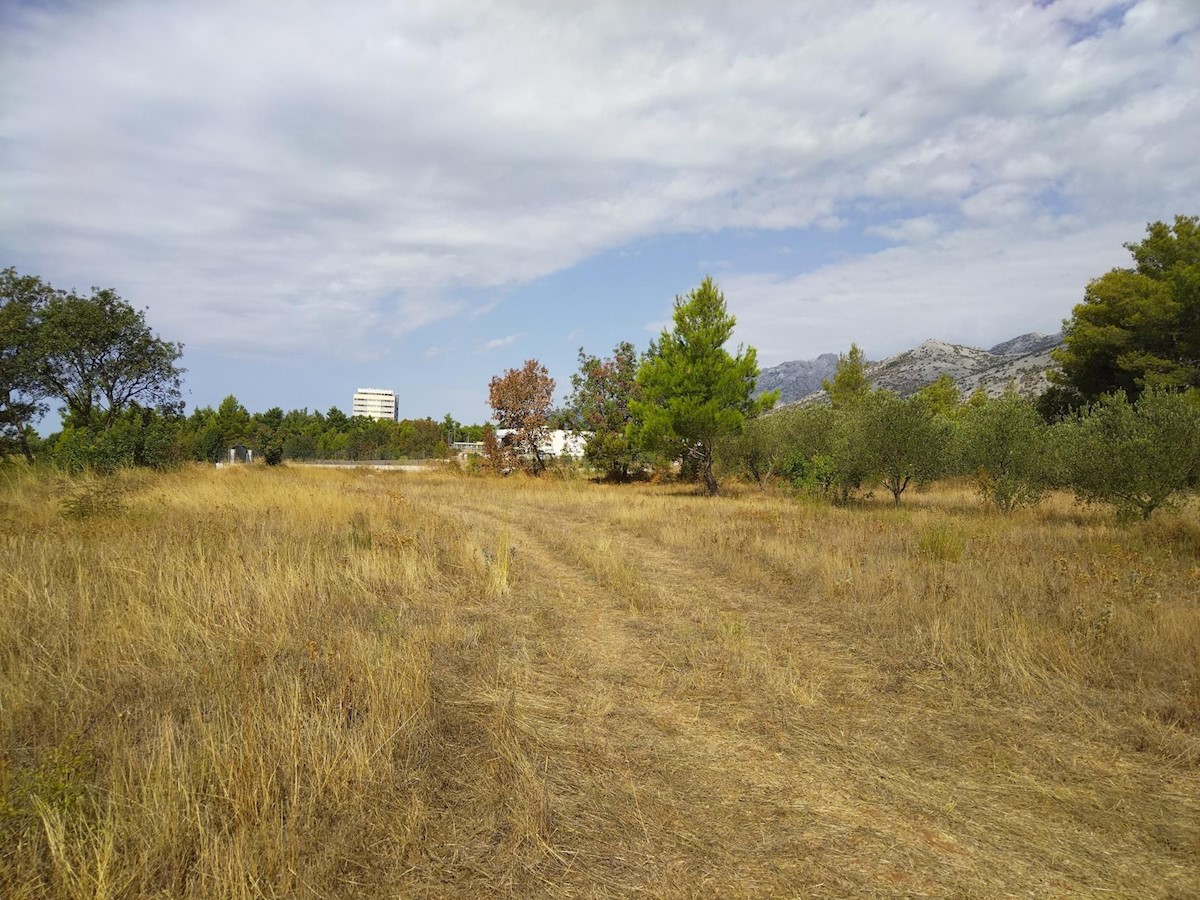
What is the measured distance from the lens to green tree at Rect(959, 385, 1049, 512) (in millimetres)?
17594

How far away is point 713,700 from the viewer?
5.39 m

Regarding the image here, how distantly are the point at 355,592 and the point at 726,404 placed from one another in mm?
20428

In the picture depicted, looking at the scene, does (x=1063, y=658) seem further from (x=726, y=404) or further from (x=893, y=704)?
(x=726, y=404)

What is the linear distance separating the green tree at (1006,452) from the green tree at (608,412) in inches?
667

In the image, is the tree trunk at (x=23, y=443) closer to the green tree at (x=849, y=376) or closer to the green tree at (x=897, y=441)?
the green tree at (x=897, y=441)

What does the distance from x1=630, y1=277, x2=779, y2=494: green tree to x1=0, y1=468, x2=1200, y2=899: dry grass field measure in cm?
1597

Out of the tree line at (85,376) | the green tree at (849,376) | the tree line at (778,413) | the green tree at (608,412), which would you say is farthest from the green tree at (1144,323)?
the tree line at (85,376)

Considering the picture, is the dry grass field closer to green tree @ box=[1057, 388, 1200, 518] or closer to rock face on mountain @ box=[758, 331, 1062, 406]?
green tree @ box=[1057, 388, 1200, 518]

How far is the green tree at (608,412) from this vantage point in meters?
33.8

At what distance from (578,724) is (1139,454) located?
49.7ft

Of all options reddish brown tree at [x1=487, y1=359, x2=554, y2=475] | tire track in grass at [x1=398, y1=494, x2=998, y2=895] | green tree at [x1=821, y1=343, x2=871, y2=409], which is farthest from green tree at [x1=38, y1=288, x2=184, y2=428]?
green tree at [x1=821, y1=343, x2=871, y2=409]

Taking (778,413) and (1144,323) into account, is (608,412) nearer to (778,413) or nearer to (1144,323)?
(778,413)

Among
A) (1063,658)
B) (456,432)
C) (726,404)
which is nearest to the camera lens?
(1063,658)

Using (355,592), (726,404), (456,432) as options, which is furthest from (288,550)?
(456,432)
